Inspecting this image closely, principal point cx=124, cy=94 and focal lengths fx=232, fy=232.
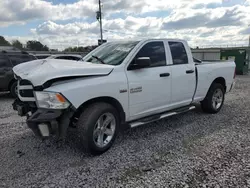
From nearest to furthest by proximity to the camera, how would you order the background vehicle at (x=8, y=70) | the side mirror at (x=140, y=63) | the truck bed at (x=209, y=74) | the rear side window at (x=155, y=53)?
1. the side mirror at (x=140, y=63)
2. the rear side window at (x=155, y=53)
3. the truck bed at (x=209, y=74)
4. the background vehicle at (x=8, y=70)

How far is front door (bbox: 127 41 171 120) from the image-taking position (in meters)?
4.11

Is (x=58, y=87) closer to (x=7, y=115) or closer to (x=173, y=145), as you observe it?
(x=173, y=145)

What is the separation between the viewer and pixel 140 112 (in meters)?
4.33

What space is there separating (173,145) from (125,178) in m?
1.38

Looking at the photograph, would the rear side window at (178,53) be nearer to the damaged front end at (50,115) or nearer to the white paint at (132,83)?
the white paint at (132,83)

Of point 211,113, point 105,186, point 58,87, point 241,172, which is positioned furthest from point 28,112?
point 211,113

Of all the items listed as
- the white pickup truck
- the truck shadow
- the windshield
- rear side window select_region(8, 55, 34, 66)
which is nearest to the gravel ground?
the truck shadow

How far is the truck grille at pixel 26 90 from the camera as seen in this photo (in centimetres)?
356

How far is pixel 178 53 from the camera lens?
16.8 feet

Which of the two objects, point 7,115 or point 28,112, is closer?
point 28,112

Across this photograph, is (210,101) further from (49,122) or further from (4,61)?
(4,61)

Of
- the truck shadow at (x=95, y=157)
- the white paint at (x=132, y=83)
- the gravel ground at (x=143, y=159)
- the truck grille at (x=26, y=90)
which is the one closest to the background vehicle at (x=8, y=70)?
the gravel ground at (x=143, y=159)

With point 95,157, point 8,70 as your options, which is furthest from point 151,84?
point 8,70

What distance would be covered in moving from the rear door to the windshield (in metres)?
1.04
